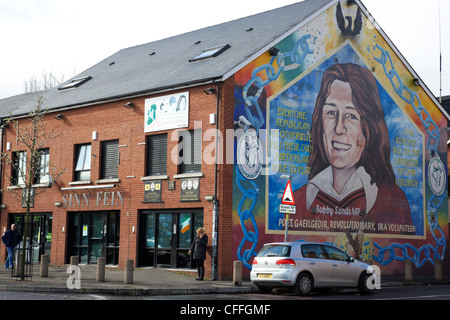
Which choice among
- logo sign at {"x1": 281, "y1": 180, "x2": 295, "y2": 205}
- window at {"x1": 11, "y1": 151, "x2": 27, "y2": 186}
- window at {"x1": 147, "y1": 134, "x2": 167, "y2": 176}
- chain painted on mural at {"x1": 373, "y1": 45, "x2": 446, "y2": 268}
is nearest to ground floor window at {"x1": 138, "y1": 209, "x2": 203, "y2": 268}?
window at {"x1": 147, "y1": 134, "x2": 167, "y2": 176}

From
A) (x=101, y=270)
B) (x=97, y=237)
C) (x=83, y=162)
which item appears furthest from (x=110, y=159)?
(x=101, y=270)

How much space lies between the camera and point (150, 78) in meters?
26.8

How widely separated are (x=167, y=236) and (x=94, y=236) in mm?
4313

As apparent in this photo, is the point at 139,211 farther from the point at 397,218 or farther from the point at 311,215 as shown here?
the point at 397,218

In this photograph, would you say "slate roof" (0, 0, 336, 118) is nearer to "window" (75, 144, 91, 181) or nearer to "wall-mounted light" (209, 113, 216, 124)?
"wall-mounted light" (209, 113, 216, 124)

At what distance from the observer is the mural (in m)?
23.5

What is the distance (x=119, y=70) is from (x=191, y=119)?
29.6 feet

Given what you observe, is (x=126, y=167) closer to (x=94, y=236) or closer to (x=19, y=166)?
(x=94, y=236)

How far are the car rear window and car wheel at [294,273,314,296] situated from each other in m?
0.73

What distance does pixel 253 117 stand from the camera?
2347 cm

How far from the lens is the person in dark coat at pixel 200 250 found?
2167 centimetres

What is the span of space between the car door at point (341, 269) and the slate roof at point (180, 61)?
7.29 meters
